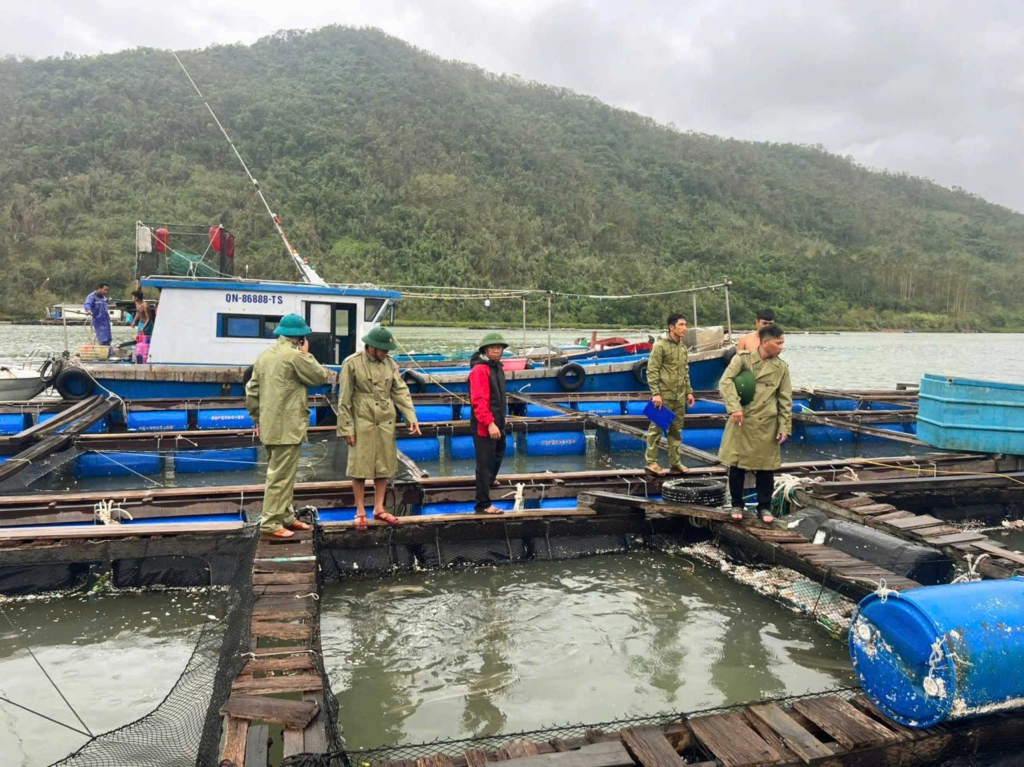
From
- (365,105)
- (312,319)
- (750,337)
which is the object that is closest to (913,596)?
(750,337)

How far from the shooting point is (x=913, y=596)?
3182 mm

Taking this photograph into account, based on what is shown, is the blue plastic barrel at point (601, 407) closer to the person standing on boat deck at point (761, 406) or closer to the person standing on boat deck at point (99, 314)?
the person standing on boat deck at point (761, 406)

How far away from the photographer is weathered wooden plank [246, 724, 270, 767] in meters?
2.79

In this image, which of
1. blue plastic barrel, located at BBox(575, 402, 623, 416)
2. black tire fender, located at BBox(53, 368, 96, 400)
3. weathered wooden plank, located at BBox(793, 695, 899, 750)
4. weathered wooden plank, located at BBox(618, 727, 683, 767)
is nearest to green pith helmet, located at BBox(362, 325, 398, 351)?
weathered wooden plank, located at BBox(618, 727, 683, 767)

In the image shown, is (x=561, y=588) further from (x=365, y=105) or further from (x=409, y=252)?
(x=365, y=105)

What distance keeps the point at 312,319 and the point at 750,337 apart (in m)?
8.00

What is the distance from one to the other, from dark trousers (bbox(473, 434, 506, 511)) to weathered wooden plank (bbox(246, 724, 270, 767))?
11.1 ft

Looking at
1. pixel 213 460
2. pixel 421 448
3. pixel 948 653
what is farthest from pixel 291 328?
pixel 421 448

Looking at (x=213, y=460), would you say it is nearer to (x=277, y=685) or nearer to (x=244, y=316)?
(x=244, y=316)

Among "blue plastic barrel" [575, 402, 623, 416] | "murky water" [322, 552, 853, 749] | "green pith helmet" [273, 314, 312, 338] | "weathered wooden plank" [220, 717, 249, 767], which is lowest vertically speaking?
"murky water" [322, 552, 853, 749]

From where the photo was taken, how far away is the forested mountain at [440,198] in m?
55.7

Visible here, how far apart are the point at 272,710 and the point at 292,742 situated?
0.23 m

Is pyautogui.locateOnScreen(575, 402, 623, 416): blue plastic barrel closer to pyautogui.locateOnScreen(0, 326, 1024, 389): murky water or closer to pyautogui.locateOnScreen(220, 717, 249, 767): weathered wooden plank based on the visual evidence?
pyautogui.locateOnScreen(0, 326, 1024, 389): murky water

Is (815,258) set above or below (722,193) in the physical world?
below
